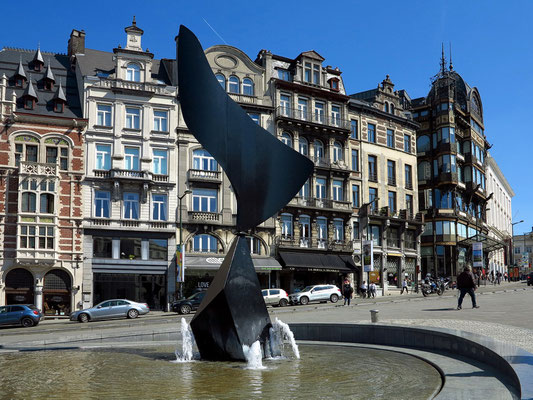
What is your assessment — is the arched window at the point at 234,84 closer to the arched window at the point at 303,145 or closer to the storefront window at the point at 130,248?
the arched window at the point at 303,145

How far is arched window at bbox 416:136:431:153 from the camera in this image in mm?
60875

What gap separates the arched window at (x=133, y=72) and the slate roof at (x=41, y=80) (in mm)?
3800

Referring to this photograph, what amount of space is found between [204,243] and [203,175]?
4827 mm

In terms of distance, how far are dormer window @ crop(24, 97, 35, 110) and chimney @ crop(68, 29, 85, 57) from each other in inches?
248

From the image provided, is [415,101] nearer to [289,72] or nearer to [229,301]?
[289,72]

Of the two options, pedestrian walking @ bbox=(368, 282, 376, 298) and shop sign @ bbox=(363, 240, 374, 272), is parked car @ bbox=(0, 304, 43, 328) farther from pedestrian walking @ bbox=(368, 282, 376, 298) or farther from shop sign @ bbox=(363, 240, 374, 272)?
shop sign @ bbox=(363, 240, 374, 272)

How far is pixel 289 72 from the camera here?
47438 mm

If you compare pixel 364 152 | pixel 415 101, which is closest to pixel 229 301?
pixel 364 152

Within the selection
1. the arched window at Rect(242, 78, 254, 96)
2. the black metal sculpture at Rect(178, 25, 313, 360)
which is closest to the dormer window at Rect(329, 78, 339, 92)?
the arched window at Rect(242, 78, 254, 96)

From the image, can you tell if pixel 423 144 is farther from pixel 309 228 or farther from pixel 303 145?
pixel 309 228

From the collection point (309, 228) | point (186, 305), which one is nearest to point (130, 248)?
point (186, 305)

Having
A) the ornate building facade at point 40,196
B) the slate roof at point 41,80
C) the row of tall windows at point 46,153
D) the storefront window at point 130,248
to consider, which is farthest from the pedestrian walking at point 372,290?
the slate roof at point 41,80

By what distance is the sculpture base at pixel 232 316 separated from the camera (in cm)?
1146

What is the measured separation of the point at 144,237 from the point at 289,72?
1827 cm
